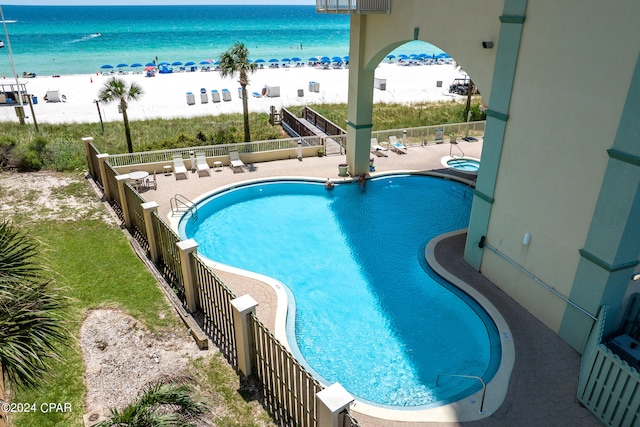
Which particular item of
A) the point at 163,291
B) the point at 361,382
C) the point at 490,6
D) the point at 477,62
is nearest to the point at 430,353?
the point at 361,382

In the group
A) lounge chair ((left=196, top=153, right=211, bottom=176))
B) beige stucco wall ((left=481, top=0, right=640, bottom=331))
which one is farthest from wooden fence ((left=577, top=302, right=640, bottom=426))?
lounge chair ((left=196, top=153, right=211, bottom=176))

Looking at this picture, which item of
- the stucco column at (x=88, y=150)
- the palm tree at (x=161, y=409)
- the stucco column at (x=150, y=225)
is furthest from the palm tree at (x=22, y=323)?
the stucco column at (x=88, y=150)

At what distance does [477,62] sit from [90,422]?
40.9 feet

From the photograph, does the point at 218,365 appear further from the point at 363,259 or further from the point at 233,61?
the point at 233,61

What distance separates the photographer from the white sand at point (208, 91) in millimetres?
38375

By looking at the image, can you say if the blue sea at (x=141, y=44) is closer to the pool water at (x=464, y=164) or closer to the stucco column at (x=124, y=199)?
the stucco column at (x=124, y=199)

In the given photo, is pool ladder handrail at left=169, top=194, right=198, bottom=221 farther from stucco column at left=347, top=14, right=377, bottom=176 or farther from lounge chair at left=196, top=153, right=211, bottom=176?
stucco column at left=347, top=14, right=377, bottom=176

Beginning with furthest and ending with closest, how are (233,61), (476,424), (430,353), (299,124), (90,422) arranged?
(299,124) < (233,61) < (430,353) < (476,424) < (90,422)

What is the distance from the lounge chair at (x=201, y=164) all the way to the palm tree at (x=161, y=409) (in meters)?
14.1

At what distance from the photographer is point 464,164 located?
76.4ft

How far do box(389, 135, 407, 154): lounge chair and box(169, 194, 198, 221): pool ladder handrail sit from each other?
489 inches

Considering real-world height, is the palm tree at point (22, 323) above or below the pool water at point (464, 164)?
above

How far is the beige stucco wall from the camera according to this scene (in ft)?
27.5

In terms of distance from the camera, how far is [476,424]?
8141 millimetres
